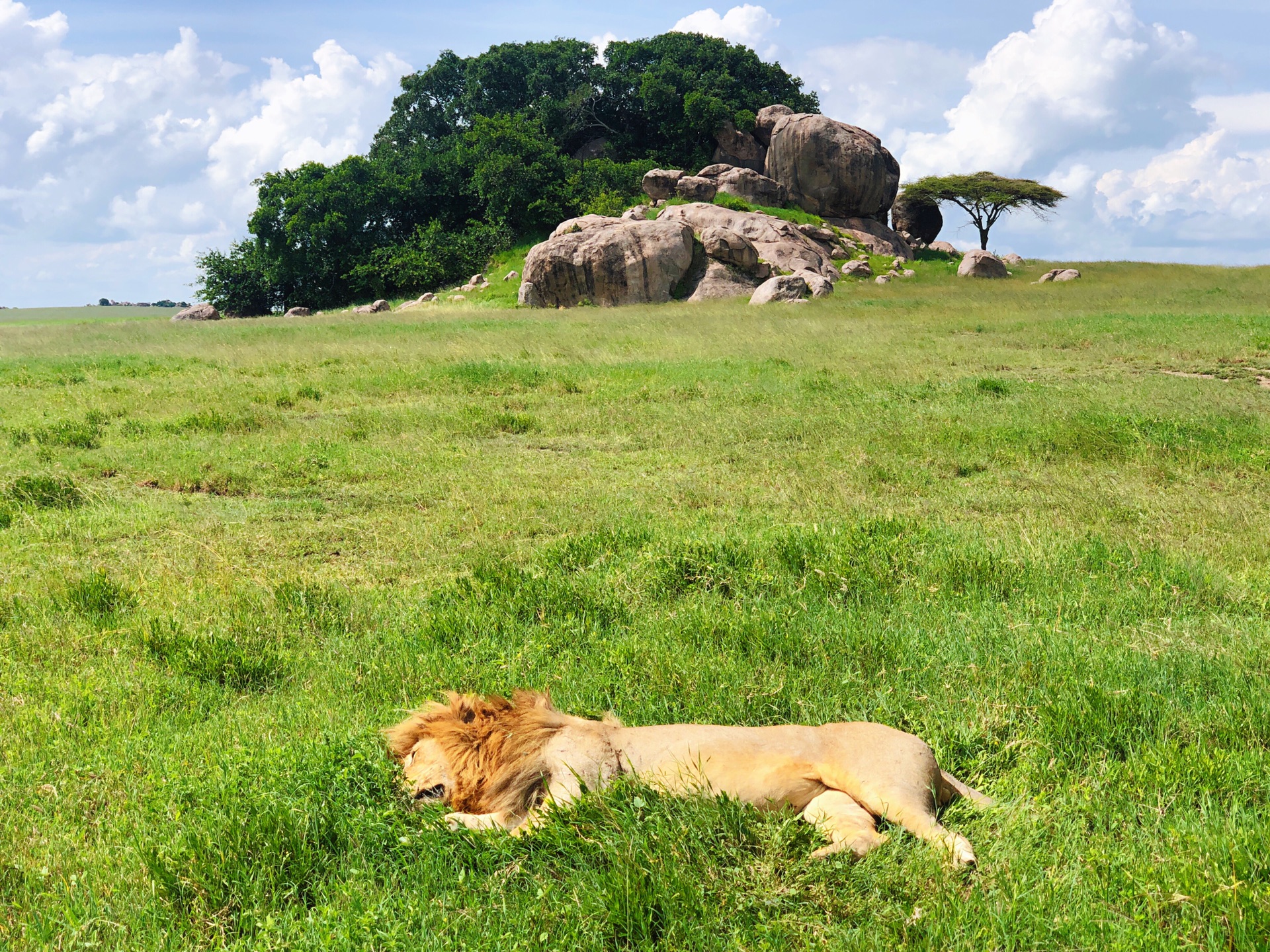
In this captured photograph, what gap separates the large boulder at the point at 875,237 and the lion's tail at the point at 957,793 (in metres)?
44.7

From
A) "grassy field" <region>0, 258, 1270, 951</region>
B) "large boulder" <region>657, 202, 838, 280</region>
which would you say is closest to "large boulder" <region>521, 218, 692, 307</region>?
"large boulder" <region>657, 202, 838, 280</region>

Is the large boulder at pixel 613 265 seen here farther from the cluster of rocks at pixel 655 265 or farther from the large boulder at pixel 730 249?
the large boulder at pixel 730 249

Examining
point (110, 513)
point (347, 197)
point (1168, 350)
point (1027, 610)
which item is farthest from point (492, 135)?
point (1027, 610)

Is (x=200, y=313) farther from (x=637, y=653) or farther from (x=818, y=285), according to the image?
(x=637, y=653)

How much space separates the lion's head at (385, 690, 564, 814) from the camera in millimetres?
3182

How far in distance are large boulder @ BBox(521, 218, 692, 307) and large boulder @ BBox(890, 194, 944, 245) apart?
2190cm

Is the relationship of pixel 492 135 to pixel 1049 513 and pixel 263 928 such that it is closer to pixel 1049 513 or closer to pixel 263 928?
pixel 1049 513

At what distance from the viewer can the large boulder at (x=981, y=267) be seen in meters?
42.9

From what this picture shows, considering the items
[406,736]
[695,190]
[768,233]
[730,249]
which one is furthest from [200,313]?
[406,736]

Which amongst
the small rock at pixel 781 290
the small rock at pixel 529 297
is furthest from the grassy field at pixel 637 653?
the small rock at pixel 529 297

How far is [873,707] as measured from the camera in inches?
149

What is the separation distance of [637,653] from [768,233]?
1495 inches

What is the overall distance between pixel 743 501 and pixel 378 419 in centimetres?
616

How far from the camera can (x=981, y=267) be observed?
43.2 m
